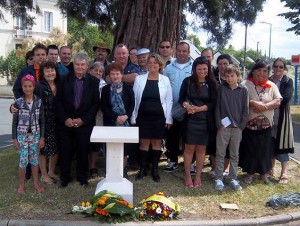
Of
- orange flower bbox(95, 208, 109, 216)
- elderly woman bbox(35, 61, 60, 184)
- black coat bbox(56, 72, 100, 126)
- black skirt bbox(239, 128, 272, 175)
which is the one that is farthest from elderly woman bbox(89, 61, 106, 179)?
black skirt bbox(239, 128, 272, 175)

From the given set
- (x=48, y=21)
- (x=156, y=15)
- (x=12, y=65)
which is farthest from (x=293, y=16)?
(x=48, y=21)

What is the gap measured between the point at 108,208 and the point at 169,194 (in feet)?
4.10

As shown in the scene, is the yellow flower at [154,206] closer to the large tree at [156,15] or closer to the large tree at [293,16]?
the large tree at [156,15]

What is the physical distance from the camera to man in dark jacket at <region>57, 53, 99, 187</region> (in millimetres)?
5738

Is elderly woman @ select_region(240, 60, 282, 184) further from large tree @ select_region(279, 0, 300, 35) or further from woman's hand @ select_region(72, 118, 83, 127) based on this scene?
large tree @ select_region(279, 0, 300, 35)

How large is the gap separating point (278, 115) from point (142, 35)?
3044mm

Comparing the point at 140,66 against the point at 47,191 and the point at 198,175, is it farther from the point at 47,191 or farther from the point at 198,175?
the point at 47,191

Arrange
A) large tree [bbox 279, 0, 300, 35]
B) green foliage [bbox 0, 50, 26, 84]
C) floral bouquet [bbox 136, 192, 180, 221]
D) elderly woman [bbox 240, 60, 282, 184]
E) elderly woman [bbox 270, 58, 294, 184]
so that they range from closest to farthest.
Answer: floral bouquet [bbox 136, 192, 180, 221] → elderly woman [bbox 240, 60, 282, 184] → elderly woman [bbox 270, 58, 294, 184] → large tree [bbox 279, 0, 300, 35] → green foliage [bbox 0, 50, 26, 84]

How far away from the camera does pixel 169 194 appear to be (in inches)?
228

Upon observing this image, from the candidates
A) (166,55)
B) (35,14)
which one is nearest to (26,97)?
(166,55)

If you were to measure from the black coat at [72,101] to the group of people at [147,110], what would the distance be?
14mm

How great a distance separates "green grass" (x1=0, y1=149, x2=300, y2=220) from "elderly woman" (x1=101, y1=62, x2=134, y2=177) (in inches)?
39.5

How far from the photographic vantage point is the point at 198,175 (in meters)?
6.13

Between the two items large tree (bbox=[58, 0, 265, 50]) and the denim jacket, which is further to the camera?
large tree (bbox=[58, 0, 265, 50])
